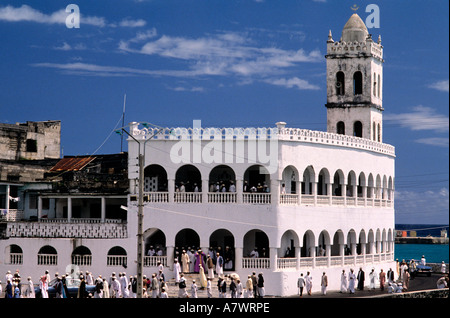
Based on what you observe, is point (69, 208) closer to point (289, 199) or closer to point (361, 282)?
point (289, 199)

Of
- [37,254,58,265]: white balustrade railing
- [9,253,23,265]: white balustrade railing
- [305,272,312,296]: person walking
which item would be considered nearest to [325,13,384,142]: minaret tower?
[305,272,312,296]: person walking

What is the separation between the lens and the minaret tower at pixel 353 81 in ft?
174

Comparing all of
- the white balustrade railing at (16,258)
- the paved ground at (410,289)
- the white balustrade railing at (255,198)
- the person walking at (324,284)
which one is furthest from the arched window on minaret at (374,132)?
the white balustrade railing at (16,258)

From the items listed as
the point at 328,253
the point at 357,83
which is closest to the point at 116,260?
the point at 328,253

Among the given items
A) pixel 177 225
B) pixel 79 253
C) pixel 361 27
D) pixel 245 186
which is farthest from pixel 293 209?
pixel 361 27

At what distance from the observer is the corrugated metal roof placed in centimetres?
5147

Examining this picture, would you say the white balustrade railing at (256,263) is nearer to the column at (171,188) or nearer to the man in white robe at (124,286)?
the column at (171,188)

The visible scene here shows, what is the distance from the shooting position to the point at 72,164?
52.3 meters

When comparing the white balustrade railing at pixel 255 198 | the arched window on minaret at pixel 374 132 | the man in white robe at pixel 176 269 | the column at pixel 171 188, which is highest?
the arched window on minaret at pixel 374 132

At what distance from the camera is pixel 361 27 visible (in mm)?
53531

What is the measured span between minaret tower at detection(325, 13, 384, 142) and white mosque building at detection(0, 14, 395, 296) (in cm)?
390

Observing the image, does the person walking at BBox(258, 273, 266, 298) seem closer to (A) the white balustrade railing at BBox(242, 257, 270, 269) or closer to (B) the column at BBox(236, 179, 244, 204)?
(A) the white balustrade railing at BBox(242, 257, 270, 269)

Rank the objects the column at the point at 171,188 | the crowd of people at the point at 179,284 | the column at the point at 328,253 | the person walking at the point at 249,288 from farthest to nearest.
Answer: the column at the point at 328,253, the column at the point at 171,188, the person walking at the point at 249,288, the crowd of people at the point at 179,284

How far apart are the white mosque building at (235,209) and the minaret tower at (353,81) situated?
12.8ft
